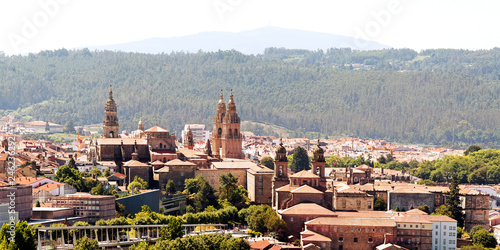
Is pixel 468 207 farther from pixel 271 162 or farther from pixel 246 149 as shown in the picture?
pixel 246 149

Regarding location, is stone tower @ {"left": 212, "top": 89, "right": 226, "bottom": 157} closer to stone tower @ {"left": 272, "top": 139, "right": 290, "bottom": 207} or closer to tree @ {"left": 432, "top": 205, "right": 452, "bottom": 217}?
stone tower @ {"left": 272, "top": 139, "right": 290, "bottom": 207}

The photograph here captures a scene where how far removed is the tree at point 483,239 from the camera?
247 ft

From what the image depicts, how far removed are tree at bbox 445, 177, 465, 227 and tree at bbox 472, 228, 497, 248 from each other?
12.7 ft

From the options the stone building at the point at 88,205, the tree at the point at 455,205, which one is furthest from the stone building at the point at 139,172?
the tree at the point at 455,205

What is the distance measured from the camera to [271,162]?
355 feet

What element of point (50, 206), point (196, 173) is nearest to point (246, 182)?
point (196, 173)

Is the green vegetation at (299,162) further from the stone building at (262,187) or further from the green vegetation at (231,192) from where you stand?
the green vegetation at (231,192)

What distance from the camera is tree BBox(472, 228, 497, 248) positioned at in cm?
7538

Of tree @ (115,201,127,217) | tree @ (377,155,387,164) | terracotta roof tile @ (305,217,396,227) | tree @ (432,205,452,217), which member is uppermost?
tree @ (115,201,127,217)

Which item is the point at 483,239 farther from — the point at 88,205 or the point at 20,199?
the point at 20,199

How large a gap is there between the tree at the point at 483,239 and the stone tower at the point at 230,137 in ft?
116

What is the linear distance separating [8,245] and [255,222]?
1027 inches

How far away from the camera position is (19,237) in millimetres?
50375

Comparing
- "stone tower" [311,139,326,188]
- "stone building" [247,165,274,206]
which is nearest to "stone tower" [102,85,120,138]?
"stone building" [247,165,274,206]
